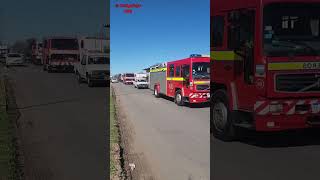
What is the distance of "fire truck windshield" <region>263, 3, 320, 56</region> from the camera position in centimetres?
929

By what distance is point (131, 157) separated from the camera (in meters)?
8.38

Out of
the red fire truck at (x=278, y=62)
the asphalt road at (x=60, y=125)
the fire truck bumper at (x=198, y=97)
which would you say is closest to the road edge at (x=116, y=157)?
the asphalt road at (x=60, y=125)

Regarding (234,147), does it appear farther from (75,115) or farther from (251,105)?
(75,115)

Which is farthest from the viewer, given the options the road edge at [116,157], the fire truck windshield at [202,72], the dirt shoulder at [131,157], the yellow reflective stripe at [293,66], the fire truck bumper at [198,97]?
the fire truck bumper at [198,97]

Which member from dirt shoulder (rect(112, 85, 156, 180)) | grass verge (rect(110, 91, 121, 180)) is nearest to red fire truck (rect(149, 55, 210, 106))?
dirt shoulder (rect(112, 85, 156, 180))

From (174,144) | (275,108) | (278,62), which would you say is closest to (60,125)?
(174,144)

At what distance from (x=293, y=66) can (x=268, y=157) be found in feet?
5.96

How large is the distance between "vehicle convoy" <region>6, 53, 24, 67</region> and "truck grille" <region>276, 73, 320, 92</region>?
514 centimetres

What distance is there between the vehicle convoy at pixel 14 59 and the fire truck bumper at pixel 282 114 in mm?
4879

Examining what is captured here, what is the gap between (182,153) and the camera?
25.4 feet

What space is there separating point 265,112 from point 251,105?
38 cm

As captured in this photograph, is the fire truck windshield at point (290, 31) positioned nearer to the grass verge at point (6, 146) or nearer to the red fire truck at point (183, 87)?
the red fire truck at point (183, 87)

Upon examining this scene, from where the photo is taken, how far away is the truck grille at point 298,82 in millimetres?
9305

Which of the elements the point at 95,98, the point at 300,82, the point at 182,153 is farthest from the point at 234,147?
the point at 95,98
